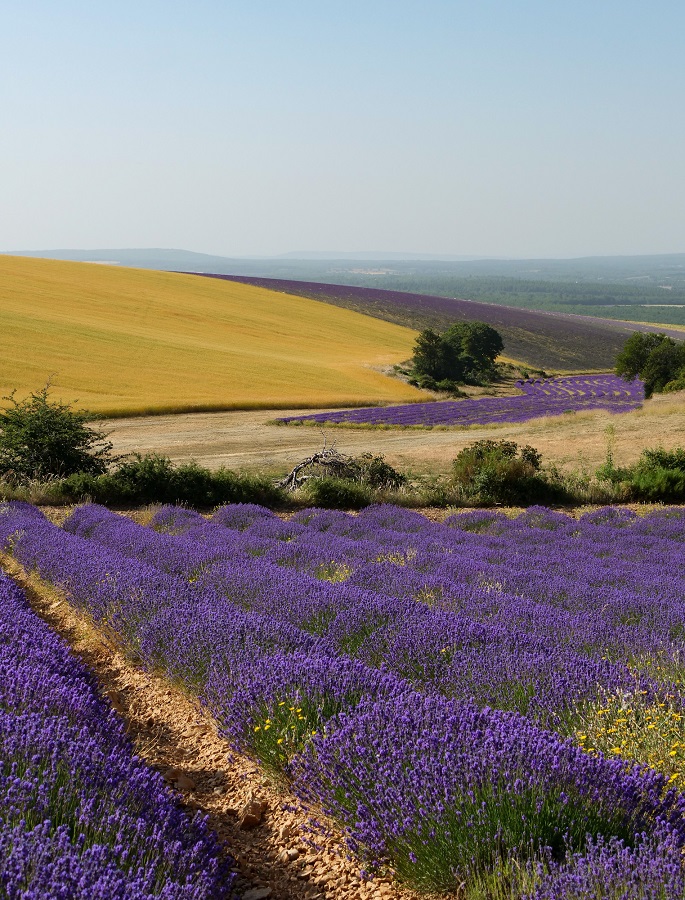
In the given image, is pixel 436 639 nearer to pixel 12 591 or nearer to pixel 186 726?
pixel 186 726

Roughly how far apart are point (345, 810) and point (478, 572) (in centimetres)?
448

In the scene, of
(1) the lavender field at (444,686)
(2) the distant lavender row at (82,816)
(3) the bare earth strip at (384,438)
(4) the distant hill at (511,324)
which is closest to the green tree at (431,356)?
(4) the distant hill at (511,324)

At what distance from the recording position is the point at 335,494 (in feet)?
48.6

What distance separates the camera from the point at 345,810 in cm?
286

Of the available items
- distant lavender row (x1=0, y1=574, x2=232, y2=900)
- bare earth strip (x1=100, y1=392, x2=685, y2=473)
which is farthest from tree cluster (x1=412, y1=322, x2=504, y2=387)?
distant lavender row (x1=0, y1=574, x2=232, y2=900)

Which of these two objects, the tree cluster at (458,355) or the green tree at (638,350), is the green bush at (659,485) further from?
the green tree at (638,350)

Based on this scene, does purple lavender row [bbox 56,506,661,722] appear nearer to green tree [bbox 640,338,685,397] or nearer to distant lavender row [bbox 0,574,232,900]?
distant lavender row [bbox 0,574,232,900]

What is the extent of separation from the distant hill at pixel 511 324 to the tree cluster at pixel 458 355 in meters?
9.45

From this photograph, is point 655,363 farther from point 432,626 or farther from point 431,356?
point 432,626

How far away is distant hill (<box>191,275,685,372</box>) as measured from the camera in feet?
245

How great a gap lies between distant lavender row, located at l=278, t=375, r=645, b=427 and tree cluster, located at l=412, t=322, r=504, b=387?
513 centimetres

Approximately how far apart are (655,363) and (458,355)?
A: 15023mm

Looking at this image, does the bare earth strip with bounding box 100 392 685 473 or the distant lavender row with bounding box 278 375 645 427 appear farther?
the distant lavender row with bounding box 278 375 645 427

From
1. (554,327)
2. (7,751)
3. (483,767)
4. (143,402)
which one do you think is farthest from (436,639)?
(554,327)
